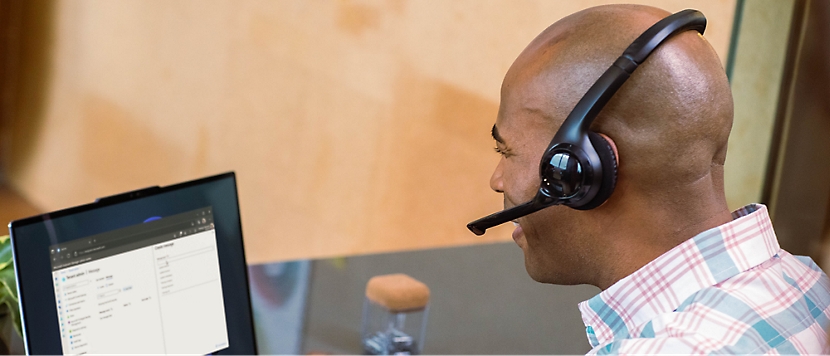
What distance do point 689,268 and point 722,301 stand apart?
0.15 feet

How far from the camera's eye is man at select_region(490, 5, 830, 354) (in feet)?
2.14

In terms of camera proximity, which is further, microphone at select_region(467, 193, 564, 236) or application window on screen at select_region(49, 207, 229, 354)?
application window on screen at select_region(49, 207, 229, 354)

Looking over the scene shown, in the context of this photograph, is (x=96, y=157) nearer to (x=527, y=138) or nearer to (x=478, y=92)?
(x=478, y=92)

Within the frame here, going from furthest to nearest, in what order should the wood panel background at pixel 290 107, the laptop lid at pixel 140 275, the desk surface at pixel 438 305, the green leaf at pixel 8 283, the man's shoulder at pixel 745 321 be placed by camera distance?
the wood panel background at pixel 290 107 → the desk surface at pixel 438 305 → the green leaf at pixel 8 283 → the laptop lid at pixel 140 275 → the man's shoulder at pixel 745 321

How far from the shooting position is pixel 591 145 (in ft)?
2.17

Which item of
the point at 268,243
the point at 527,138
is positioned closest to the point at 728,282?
the point at 527,138

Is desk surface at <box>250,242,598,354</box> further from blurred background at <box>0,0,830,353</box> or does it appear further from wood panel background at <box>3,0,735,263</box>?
wood panel background at <box>3,0,735,263</box>

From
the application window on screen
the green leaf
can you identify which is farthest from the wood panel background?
the green leaf

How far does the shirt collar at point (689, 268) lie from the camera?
0.68 metres

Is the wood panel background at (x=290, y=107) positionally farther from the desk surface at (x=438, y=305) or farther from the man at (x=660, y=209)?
the man at (x=660, y=209)

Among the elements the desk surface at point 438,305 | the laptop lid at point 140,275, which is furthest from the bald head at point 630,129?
the desk surface at point 438,305

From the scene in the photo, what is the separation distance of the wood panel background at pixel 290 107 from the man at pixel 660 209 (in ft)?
4.04

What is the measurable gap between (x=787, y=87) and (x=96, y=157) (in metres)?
2.78

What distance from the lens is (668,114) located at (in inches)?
25.8
